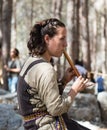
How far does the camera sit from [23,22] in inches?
2138

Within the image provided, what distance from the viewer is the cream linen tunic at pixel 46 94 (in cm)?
321

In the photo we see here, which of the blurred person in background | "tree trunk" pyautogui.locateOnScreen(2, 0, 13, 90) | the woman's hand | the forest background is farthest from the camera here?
the forest background

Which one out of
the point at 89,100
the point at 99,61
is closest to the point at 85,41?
the point at 89,100

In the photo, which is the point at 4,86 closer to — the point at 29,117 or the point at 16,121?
the point at 16,121

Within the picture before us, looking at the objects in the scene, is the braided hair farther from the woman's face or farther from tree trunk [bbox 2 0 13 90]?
tree trunk [bbox 2 0 13 90]

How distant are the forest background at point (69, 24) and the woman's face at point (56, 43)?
972 centimetres

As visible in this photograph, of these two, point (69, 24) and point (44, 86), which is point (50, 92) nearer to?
point (44, 86)

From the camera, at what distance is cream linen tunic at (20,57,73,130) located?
127 inches

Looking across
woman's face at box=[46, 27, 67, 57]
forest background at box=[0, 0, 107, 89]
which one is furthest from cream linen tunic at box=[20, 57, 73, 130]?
forest background at box=[0, 0, 107, 89]

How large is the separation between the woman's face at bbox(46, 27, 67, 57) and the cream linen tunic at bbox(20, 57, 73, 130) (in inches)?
5.2

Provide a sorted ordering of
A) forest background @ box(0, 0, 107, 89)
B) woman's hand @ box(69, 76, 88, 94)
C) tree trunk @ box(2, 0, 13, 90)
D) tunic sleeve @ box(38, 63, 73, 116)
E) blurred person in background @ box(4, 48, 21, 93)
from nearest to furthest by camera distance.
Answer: tunic sleeve @ box(38, 63, 73, 116)
woman's hand @ box(69, 76, 88, 94)
blurred person in background @ box(4, 48, 21, 93)
tree trunk @ box(2, 0, 13, 90)
forest background @ box(0, 0, 107, 89)

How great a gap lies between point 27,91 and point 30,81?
83 mm

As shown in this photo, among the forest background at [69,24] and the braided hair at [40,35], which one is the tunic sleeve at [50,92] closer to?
the braided hair at [40,35]

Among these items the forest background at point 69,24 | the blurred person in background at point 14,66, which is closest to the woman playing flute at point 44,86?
the blurred person in background at point 14,66
